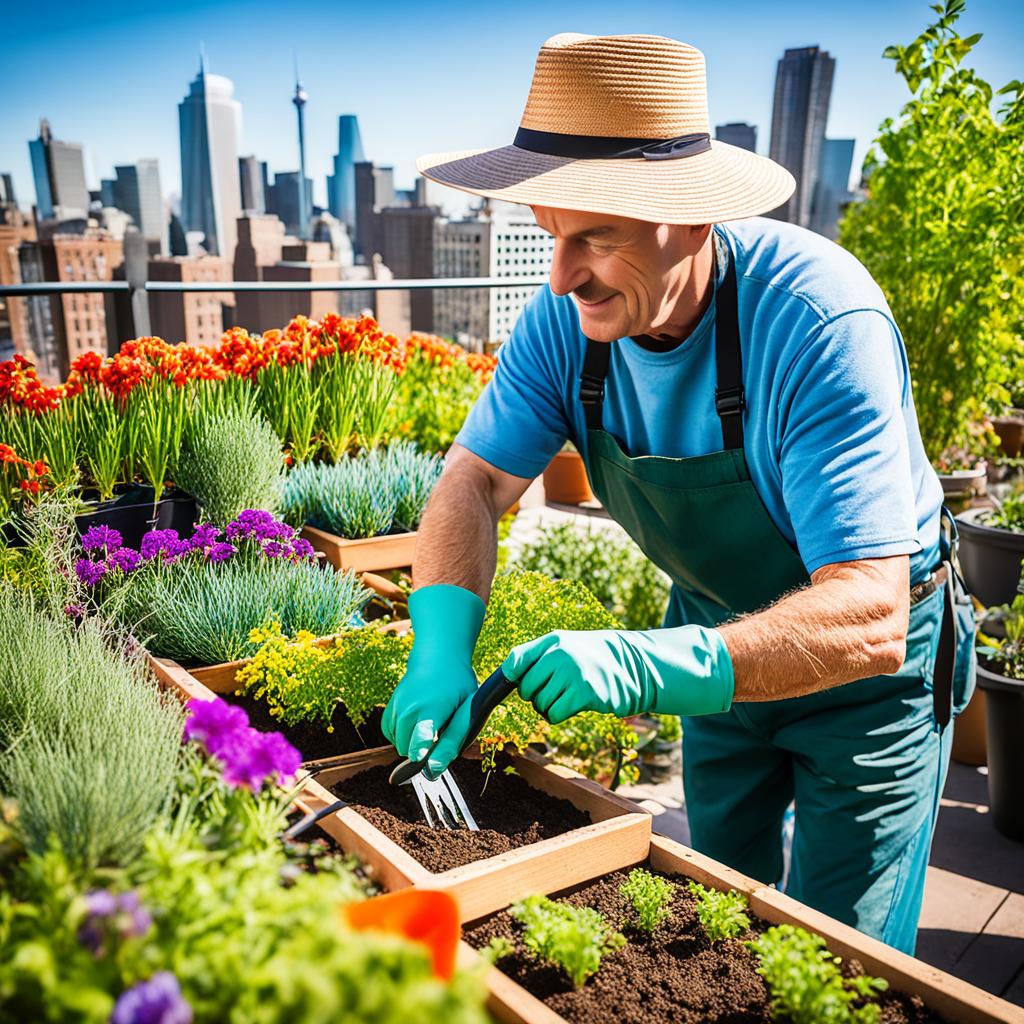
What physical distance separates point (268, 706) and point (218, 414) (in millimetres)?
1062

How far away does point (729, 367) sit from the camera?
1558 mm

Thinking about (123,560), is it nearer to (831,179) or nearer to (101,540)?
(101,540)

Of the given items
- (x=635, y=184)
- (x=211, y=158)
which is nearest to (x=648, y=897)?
(x=635, y=184)

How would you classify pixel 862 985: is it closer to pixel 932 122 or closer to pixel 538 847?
pixel 538 847

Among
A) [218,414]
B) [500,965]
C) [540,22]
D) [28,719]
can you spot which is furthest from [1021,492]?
[540,22]

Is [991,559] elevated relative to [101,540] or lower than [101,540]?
lower

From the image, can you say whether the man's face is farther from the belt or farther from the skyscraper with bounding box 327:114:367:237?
the skyscraper with bounding box 327:114:367:237

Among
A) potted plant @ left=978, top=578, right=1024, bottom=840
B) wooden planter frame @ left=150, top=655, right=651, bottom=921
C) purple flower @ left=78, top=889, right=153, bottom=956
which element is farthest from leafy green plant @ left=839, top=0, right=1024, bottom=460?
purple flower @ left=78, top=889, right=153, bottom=956

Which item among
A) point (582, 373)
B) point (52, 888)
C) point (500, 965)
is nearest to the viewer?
point (52, 888)

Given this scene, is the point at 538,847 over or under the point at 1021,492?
over

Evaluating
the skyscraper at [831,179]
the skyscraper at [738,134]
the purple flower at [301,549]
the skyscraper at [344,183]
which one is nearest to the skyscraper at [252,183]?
the skyscraper at [344,183]

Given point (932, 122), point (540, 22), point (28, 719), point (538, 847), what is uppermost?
point (540, 22)

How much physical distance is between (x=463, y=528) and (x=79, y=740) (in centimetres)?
88

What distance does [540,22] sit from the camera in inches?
1065
